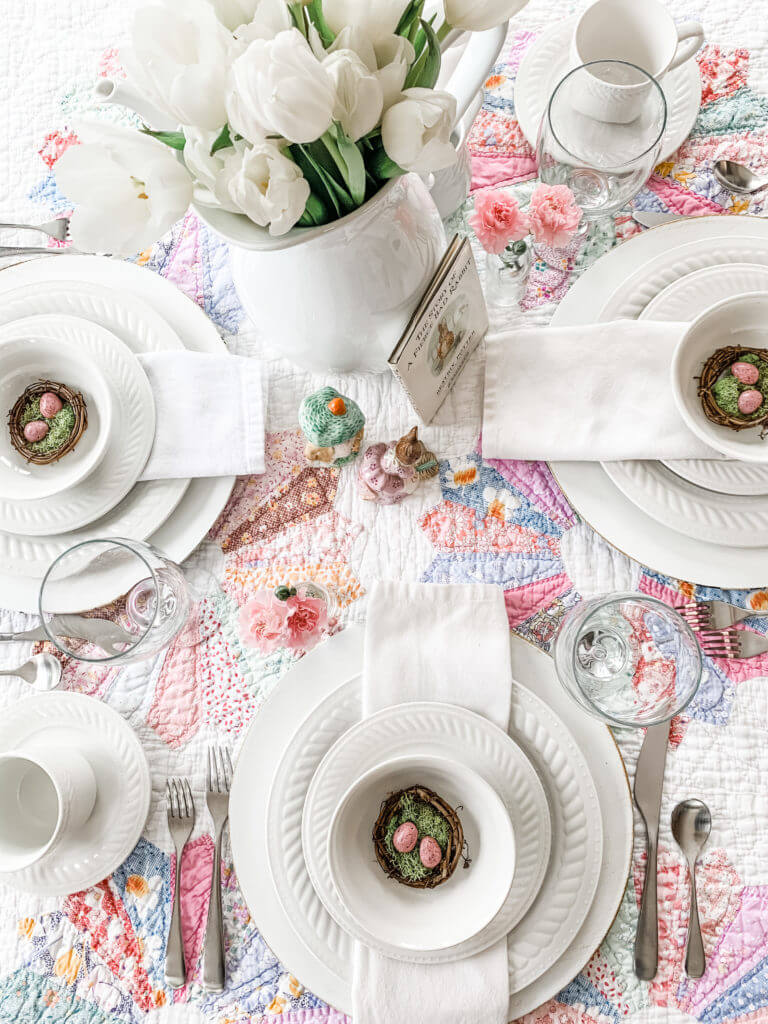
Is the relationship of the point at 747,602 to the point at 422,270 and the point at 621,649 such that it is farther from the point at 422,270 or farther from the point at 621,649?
the point at 422,270

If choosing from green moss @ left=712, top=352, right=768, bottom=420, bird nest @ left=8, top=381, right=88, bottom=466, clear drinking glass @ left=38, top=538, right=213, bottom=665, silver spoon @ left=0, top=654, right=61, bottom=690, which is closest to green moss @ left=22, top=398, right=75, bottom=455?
bird nest @ left=8, top=381, right=88, bottom=466

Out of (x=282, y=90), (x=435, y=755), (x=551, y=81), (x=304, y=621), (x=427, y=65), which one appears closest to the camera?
(x=282, y=90)

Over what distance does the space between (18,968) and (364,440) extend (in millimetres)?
671

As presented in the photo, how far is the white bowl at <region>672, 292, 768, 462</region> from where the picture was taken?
77cm

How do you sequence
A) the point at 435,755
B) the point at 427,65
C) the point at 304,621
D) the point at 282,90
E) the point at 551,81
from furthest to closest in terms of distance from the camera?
the point at 551,81, the point at 304,621, the point at 435,755, the point at 427,65, the point at 282,90

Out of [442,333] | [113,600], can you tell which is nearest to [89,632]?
[113,600]

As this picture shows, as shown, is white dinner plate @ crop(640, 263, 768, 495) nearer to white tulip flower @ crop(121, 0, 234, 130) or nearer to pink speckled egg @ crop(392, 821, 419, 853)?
pink speckled egg @ crop(392, 821, 419, 853)

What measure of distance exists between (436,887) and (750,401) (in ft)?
1.87

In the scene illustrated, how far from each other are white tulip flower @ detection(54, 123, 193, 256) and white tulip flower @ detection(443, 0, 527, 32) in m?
0.21

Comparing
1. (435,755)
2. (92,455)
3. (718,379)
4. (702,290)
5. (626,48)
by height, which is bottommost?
(435,755)

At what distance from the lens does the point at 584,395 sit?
85cm

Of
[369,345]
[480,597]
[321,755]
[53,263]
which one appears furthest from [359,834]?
[53,263]

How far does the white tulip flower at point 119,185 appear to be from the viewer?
0.51 metres

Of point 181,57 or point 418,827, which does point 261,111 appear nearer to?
point 181,57
